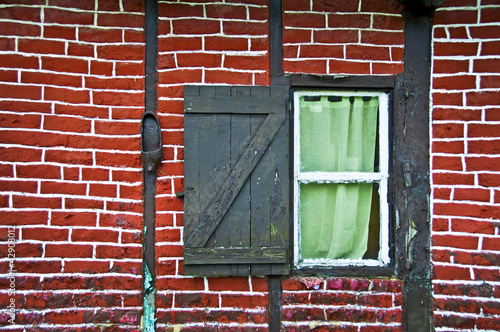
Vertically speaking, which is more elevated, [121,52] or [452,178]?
[121,52]

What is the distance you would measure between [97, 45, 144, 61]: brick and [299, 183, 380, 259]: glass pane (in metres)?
1.55

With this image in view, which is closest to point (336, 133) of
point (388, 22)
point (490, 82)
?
point (388, 22)

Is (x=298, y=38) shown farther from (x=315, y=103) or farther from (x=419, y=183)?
(x=419, y=183)

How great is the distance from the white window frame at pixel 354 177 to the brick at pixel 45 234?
1680 mm

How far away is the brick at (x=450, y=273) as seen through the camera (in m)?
2.42

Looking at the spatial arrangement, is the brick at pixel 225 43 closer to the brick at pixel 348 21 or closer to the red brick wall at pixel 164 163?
the red brick wall at pixel 164 163

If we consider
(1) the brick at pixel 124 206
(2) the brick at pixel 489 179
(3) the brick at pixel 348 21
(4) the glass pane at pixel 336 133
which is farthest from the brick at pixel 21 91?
(2) the brick at pixel 489 179

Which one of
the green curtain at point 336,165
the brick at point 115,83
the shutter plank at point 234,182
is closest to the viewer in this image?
the shutter plank at point 234,182

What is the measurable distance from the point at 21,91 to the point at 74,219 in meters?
0.98

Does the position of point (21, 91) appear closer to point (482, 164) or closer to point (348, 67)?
point (348, 67)

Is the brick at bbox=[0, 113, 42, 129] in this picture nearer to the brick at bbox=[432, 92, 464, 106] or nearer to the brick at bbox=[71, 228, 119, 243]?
the brick at bbox=[71, 228, 119, 243]

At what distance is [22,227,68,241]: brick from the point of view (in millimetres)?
2375

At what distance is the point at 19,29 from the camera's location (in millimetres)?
2408

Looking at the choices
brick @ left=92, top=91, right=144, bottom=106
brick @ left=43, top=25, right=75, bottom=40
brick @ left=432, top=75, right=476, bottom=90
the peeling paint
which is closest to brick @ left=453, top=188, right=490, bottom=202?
brick @ left=432, top=75, right=476, bottom=90
